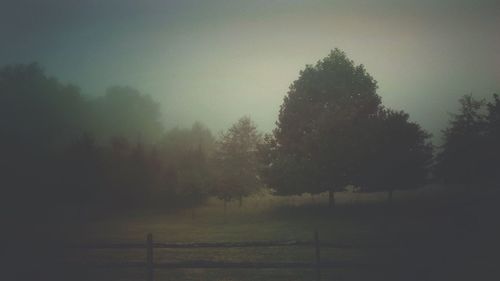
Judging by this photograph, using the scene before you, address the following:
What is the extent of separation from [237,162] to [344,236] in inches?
982

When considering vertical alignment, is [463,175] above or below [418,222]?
above

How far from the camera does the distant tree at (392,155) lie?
3372cm

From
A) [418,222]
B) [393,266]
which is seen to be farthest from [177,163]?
[393,266]

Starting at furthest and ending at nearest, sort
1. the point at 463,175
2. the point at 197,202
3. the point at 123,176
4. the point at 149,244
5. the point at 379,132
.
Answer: the point at 197,202 → the point at 123,176 → the point at 463,175 → the point at 379,132 → the point at 149,244

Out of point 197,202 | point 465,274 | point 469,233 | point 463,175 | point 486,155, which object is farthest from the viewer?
point 197,202

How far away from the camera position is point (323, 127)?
34250mm

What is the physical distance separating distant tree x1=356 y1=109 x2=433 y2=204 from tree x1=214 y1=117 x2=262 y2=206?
12.4m

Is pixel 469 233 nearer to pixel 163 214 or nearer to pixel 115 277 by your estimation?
pixel 115 277

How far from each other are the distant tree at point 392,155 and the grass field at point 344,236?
2270 millimetres

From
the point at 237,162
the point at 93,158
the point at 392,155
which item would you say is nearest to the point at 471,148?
the point at 392,155

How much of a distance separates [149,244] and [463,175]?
126ft

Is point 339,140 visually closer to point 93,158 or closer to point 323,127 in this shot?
point 323,127

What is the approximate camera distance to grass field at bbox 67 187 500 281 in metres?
14.3

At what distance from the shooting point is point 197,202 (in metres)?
49.9
